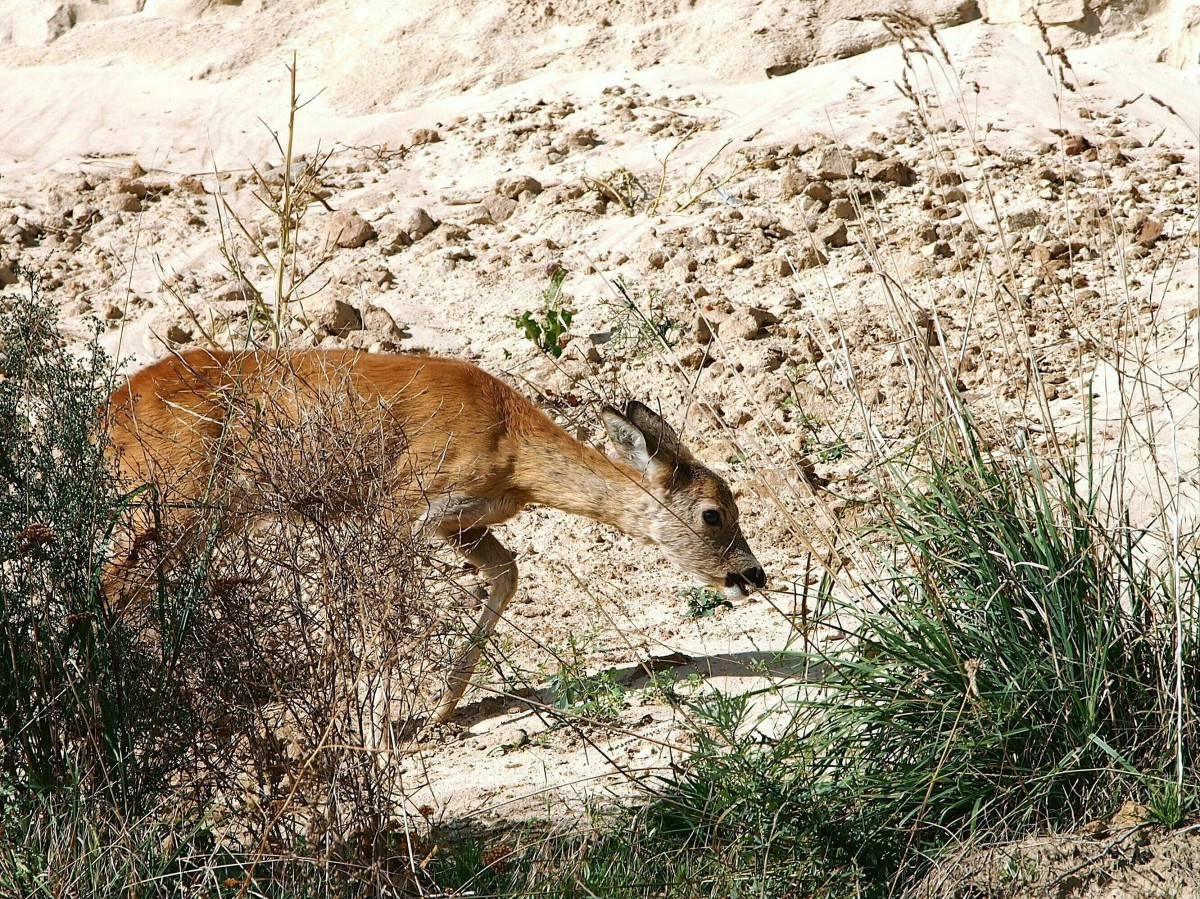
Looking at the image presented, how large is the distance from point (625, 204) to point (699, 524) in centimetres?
439

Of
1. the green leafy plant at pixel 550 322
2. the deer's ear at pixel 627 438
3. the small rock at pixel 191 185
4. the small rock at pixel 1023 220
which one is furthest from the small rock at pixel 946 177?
the small rock at pixel 191 185

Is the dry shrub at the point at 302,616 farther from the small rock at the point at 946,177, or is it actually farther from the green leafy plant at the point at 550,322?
the green leafy plant at the point at 550,322

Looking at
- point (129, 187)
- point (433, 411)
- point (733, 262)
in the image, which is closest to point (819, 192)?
point (733, 262)

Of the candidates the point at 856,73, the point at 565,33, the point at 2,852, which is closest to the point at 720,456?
the point at 856,73

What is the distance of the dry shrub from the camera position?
13.4 feet

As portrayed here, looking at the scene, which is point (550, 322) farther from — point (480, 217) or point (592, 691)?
point (592, 691)

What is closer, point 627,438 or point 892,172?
point 627,438

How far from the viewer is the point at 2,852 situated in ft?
13.3

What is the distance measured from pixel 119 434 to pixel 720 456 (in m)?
3.84

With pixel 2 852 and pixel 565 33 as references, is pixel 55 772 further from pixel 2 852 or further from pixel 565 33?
pixel 565 33

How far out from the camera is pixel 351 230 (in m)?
11.6

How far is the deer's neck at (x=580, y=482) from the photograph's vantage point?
24.9ft

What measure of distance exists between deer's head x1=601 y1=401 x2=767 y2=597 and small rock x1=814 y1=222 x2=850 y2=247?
3.00 metres

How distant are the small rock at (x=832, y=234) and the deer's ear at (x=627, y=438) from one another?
3.28 m
